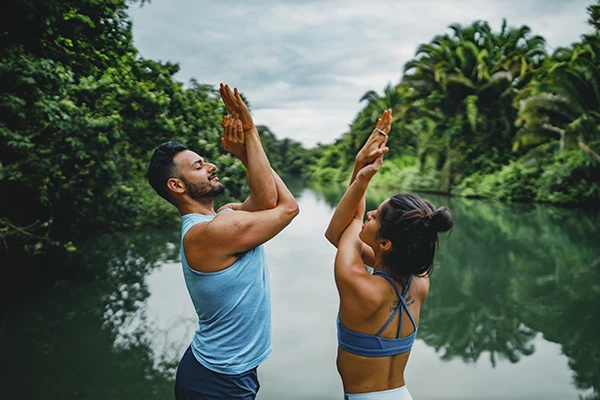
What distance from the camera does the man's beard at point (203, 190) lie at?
1901mm

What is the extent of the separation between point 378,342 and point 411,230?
0.45 meters

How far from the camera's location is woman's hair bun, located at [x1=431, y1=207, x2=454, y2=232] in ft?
5.34

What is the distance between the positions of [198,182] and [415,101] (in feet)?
95.7

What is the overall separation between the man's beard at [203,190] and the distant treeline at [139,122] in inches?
149

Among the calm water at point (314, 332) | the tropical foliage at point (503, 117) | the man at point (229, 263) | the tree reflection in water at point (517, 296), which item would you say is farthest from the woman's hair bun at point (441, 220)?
the tropical foliage at point (503, 117)

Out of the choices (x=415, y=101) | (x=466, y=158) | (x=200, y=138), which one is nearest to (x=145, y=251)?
(x=200, y=138)

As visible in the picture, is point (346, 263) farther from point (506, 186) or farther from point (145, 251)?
point (506, 186)

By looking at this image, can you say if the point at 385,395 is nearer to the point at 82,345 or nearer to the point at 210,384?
the point at 210,384

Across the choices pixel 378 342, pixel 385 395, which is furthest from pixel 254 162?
pixel 385 395

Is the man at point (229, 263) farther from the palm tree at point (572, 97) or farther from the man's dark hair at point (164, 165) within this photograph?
the palm tree at point (572, 97)

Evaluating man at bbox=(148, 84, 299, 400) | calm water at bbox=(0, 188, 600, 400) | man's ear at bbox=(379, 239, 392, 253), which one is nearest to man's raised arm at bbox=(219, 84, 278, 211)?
man at bbox=(148, 84, 299, 400)

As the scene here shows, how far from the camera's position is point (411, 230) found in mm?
1654

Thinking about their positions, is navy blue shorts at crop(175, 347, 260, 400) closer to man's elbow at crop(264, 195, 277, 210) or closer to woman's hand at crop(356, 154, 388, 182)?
man's elbow at crop(264, 195, 277, 210)

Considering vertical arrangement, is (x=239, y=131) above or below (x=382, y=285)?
above
